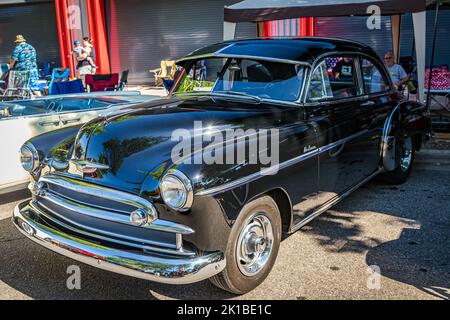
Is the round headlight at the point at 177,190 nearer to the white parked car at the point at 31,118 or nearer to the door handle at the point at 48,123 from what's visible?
the white parked car at the point at 31,118

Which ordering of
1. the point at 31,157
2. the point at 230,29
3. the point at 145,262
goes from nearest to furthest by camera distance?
the point at 145,262 → the point at 31,157 → the point at 230,29

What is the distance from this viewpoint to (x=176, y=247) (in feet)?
8.93

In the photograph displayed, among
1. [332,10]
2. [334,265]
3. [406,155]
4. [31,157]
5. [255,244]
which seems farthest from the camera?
[332,10]

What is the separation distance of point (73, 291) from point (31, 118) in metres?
2.42

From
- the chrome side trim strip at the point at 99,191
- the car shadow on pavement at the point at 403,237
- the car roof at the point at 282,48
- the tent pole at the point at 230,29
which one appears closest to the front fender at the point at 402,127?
the car shadow on pavement at the point at 403,237

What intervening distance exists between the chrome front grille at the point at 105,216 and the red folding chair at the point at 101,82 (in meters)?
7.42

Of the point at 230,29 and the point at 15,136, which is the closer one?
the point at 15,136

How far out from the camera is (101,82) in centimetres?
1036

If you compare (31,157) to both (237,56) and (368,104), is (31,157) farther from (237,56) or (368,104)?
(368,104)

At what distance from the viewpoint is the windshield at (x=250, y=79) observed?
3922 millimetres

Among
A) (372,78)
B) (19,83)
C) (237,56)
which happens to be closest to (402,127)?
(372,78)

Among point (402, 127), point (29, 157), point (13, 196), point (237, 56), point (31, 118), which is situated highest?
point (237, 56)

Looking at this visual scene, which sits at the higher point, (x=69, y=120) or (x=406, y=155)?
(x=69, y=120)

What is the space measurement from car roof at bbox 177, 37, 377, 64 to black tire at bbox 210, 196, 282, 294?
143 centimetres
